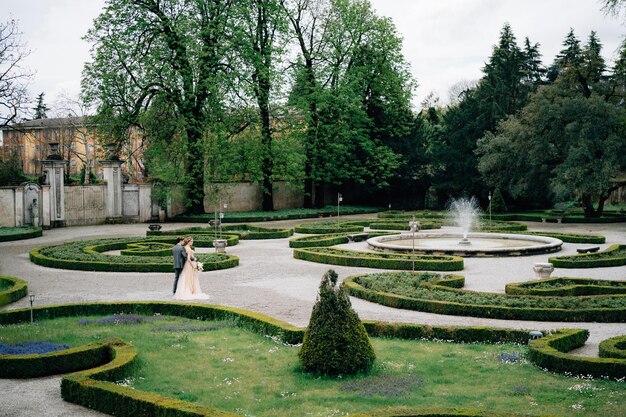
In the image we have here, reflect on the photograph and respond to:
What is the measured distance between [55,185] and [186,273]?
24702 mm

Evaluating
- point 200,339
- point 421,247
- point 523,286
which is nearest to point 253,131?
point 421,247

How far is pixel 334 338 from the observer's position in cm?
981

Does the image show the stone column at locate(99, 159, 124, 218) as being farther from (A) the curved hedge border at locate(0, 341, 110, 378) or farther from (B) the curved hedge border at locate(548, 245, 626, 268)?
(A) the curved hedge border at locate(0, 341, 110, 378)

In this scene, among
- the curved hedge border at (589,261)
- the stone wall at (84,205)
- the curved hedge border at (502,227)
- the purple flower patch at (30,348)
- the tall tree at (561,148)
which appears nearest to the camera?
the purple flower patch at (30,348)

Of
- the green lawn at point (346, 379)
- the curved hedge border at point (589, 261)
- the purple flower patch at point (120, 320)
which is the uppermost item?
the curved hedge border at point (589, 261)

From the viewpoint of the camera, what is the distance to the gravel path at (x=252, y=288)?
9781 millimetres

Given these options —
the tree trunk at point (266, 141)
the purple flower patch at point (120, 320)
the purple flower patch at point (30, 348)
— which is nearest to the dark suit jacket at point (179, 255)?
the purple flower patch at point (120, 320)

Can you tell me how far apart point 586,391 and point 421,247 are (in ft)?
52.4

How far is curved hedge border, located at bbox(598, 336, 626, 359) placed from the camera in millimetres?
10008

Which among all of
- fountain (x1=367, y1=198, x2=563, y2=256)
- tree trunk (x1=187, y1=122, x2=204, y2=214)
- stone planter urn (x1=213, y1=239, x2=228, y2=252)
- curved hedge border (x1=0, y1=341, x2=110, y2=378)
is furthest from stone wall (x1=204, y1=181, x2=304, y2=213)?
curved hedge border (x1=0, y1=341, x2=110, y2=378)

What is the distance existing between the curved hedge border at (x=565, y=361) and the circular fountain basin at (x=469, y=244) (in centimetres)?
1190

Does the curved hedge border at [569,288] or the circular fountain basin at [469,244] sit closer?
the curved hedge border at [569,288]

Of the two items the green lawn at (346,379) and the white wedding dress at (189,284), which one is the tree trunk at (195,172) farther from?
the green lawn at (346,379)

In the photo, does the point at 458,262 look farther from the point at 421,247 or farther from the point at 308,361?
the point at 308,361
